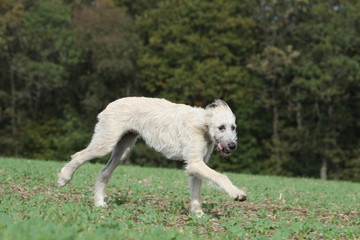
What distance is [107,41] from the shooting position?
33.8m

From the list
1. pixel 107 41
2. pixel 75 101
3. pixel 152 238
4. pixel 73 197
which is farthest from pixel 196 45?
pixel 152 238

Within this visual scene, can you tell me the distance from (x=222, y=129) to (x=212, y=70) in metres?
26.2

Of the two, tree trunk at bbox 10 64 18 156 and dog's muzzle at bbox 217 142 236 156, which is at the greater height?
dog's muzzle at bbox 217 142 236 156

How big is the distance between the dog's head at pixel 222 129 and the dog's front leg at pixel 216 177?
1.17ft

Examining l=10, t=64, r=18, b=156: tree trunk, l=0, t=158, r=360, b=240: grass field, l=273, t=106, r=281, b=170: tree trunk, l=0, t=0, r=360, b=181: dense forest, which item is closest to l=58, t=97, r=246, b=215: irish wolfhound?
l=0, t=158, r=360, b=240: grass field

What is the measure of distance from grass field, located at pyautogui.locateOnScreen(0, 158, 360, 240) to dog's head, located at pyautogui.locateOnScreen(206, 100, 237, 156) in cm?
82

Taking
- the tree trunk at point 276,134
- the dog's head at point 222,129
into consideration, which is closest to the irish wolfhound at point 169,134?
the dog's head at point 222,129

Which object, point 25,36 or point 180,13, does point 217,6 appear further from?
point 25,36

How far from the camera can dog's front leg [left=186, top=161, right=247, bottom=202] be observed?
6.60 m

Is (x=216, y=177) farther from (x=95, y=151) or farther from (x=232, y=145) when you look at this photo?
(x=95, y=151)

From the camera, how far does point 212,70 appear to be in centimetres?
3303

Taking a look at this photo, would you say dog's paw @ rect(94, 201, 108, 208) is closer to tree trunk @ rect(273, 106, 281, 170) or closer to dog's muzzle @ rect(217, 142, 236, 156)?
dog's muzzle @ rect(217, 142, 236, 156)

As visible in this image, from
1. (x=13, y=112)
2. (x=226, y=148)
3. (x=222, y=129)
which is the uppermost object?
(x=222, y=129)

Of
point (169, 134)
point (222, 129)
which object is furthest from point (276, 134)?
point (222, 129)
